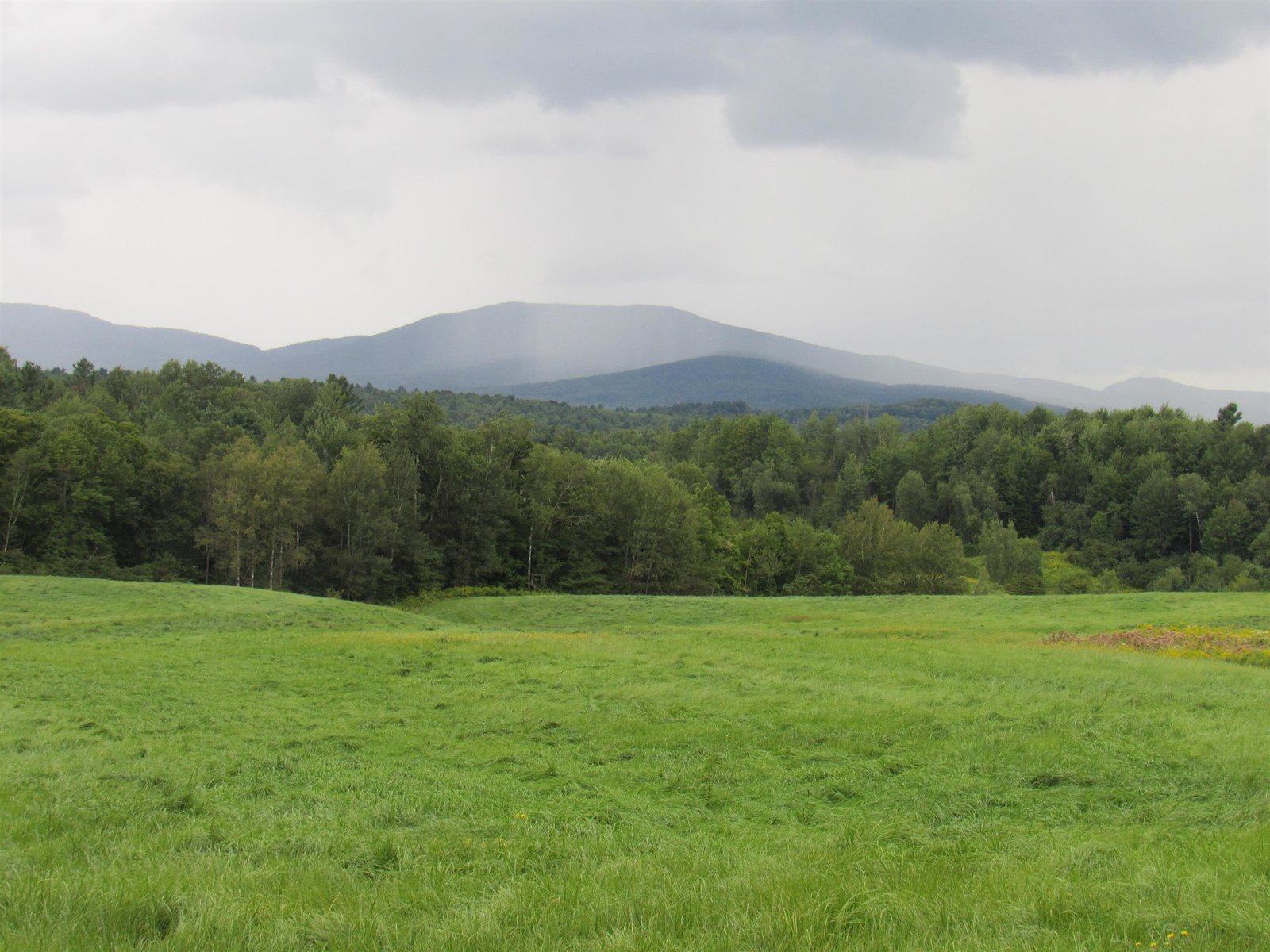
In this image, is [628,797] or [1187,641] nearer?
[628,797]

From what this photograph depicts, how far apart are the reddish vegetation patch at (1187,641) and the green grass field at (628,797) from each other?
2.58m

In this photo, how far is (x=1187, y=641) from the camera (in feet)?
86.2

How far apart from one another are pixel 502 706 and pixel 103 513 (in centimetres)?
5811

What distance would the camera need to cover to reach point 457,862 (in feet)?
24.3

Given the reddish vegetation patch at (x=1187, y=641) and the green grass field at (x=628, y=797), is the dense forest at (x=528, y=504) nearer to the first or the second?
the green grass field at (x=628, y=797)

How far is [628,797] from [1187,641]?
24.2 meters

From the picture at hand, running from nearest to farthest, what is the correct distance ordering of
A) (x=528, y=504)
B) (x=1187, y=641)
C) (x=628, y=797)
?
(x=628, y=797), (x=1187, y=641), (x=528, y=504)

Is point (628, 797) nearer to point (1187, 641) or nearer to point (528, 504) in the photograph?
point (1187, 641)

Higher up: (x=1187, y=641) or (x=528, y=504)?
(x=528, y=504)

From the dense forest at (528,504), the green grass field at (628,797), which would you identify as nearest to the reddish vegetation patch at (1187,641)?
the green grass field at (628,797)

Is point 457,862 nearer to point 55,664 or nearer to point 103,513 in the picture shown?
point 55,664

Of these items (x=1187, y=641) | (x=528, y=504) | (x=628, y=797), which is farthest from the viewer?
(x=528, y=504)

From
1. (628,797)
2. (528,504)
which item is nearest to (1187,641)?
(628,797)

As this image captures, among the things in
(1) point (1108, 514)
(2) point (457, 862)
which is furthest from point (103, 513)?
(1) point (1108, 514)
